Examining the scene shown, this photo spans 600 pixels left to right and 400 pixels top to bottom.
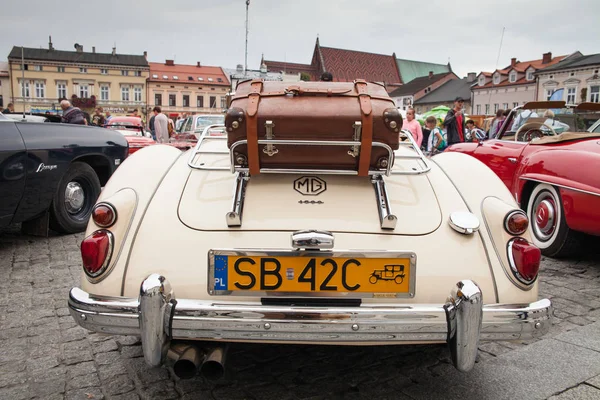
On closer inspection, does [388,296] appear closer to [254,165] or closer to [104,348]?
[254,165]

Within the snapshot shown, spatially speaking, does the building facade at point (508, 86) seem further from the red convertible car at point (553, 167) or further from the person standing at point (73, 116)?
the person standing at point (73, 116)

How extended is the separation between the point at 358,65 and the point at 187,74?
94.9ft

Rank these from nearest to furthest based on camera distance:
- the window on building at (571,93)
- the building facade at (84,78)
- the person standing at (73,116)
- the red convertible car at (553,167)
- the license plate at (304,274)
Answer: the license plate at (304,274) < the red convertible car at (553,167) < the person standing at (73,116) < the window on building at (571,93) < the building facade at (84,78)

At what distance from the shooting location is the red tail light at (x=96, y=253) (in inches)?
92.1

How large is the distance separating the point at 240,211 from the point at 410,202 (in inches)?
34.4

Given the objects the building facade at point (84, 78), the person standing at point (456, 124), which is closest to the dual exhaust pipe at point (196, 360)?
the person standing at point (456, 124)

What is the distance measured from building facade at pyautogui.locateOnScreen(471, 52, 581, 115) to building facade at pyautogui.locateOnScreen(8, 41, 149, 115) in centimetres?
4882

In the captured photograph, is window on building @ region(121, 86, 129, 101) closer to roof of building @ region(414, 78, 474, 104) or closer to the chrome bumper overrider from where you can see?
roof of building @ region(414, 78, 474, 104)

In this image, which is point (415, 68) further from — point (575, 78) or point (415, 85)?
point (575, 78)

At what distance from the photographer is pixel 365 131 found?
2361 millimetres

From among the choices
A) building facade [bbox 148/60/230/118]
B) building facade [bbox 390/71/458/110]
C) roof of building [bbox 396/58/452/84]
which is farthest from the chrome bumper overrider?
roof of building [bbox 396/58/452/84]

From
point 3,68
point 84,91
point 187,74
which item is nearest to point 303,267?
point 187,74

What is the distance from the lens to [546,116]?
20.4 feet

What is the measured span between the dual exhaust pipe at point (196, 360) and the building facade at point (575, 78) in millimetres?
50931
